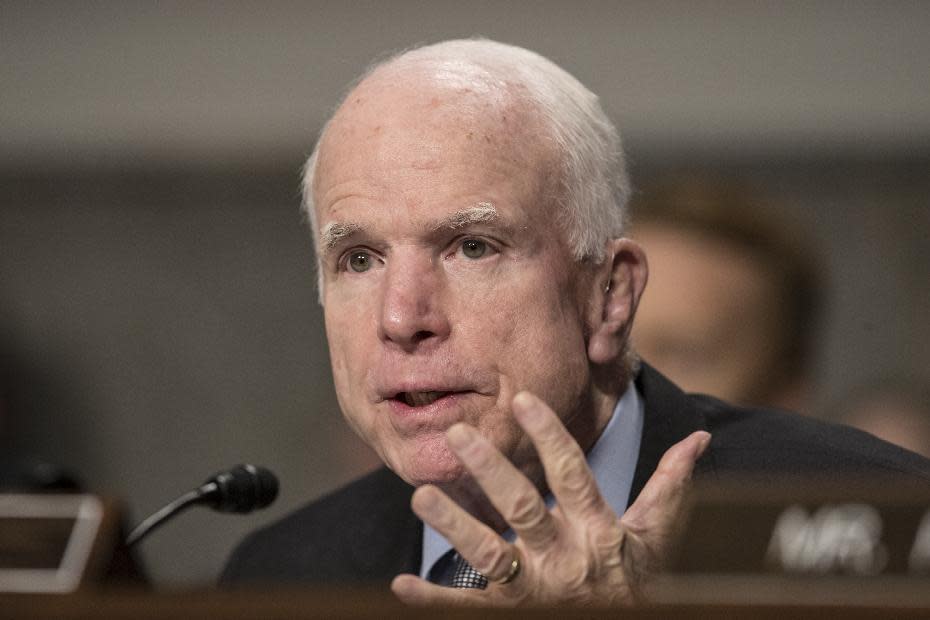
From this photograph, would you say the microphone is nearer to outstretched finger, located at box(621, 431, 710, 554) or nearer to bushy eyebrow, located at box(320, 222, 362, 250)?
bushy eyebrow, located at box(320, 222, 362, 250)

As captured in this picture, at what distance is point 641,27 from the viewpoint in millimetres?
6660

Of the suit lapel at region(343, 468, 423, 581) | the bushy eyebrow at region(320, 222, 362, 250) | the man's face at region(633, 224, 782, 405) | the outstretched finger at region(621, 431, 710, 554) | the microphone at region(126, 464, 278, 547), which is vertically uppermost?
the bushy eyebrow at region(320, 222, 362, 250)

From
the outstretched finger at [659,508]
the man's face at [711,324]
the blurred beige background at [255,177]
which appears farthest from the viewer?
the blurred beige background at [255,177]

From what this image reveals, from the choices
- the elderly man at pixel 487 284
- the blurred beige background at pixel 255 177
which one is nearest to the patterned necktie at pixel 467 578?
the elderly man at pixel 487 284

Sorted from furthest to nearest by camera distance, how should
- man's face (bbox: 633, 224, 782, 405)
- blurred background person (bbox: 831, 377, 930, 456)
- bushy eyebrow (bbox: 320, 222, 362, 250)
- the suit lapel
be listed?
blurred background person (bbox: 831, 377, 930, 456) → man's face (bbox: 633, 224, 782, 405) → the suit lapel → bushy eyebrow (bbox: 320, 222, 362, 250)

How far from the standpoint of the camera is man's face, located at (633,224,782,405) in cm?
357

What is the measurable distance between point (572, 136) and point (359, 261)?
1.37 ft

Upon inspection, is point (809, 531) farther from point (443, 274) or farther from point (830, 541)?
point (443, 274)

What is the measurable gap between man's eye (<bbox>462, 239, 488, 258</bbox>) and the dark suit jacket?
0.46 meters

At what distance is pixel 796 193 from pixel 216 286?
2.74 metres

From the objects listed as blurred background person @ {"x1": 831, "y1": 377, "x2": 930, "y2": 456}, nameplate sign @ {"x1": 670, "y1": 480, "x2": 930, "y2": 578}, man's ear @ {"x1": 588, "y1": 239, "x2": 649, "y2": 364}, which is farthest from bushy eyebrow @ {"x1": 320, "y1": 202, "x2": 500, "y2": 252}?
blurred background person @ {"x1": 831, "y1": 377, "x2": 930, "y2": 456}

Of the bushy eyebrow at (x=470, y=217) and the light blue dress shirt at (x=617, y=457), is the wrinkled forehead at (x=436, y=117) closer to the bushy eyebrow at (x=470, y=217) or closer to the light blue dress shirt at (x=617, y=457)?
the bushy eyebrow at (x=470, y=217)

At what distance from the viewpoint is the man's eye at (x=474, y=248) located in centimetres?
241

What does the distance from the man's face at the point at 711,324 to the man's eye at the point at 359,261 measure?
1187 mm
